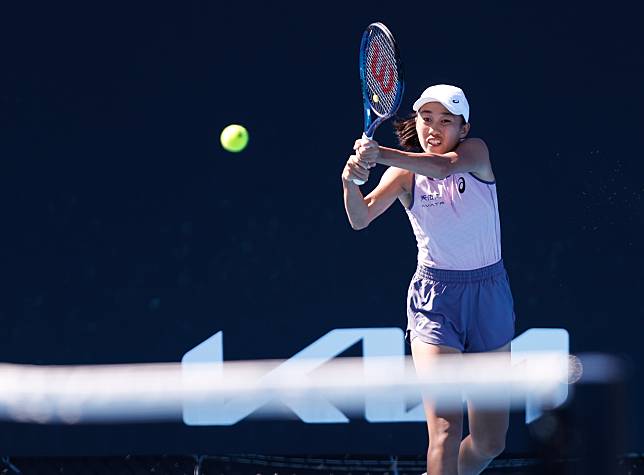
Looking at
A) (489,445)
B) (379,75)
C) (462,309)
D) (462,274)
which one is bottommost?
(489,445)

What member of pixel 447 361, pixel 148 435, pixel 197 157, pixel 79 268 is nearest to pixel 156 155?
pixel 197 157

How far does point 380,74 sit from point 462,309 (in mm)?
826

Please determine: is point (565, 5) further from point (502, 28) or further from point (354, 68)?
point (354, 68)

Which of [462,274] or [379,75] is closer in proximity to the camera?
[462,274]

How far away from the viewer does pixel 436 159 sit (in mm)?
4301

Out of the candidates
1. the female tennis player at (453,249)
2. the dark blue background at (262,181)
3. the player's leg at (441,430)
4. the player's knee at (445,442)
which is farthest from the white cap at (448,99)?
the player's knee at (445,442)

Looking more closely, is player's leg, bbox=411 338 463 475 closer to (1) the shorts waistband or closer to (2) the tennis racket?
(1) the shorts waistband

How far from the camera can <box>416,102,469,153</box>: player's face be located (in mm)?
4520

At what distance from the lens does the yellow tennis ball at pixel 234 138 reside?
5.16 metres

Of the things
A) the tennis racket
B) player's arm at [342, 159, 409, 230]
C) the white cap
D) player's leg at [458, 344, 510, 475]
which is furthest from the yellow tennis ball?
player's leg at [458, 344, 510, 475]

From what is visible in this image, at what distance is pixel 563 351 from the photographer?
208 inches

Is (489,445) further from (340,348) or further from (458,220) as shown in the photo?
(340,348)

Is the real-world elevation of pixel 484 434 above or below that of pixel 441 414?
below

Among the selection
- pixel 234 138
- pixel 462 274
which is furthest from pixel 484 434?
pixel 234 138
